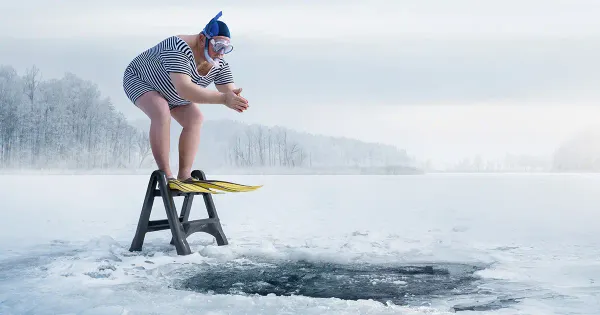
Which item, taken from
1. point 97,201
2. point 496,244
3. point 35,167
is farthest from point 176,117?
point 35,167

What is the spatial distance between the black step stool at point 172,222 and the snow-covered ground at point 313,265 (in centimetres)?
15

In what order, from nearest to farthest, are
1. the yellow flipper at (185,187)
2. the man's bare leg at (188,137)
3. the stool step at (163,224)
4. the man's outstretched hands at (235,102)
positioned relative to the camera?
the man's outstretched hands at (235,102)
the yellow flipper at (185,187)
the stool step at (163,224)
the man's bare leg at (188,137)

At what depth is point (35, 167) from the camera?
2767cm

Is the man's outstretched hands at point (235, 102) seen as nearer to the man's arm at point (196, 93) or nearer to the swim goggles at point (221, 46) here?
the man's arm at point (196, 93)

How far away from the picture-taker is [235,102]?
3709 mm

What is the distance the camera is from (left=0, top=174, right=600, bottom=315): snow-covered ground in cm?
254

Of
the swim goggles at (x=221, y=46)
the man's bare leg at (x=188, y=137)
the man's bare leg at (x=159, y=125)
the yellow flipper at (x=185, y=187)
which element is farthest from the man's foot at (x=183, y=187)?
the swim goggles at (x=221, y=46)

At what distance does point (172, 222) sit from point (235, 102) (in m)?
0.94

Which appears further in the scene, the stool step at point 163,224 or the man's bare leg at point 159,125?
the stool step at point 163,224

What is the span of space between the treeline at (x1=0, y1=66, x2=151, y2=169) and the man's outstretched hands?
26733 millimetres

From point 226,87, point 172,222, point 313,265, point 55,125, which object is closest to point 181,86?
point 226,87

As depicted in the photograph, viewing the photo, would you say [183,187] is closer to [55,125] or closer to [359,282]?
[359,282]

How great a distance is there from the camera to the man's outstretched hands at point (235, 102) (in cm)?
370

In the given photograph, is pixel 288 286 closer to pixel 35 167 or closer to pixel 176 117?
pixel 176 117
